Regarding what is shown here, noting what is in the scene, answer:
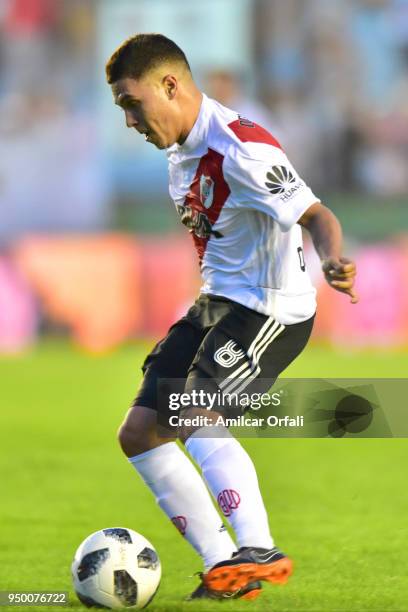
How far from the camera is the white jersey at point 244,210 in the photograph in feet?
14.5

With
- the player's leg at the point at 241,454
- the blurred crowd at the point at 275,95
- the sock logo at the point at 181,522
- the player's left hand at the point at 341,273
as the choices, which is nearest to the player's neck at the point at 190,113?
the player's leg at the point at 241,454

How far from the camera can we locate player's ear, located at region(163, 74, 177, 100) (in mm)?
4547

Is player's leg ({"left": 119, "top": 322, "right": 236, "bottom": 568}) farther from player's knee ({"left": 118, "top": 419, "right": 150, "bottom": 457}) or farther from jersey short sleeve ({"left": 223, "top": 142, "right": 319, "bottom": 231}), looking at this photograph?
jersey short sleeve ({"left": 223, "top": 142, "right": 319, "bottom": 231})

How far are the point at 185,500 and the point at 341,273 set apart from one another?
107 centimetres

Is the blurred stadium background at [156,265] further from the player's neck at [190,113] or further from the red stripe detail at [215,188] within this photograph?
the player's neck at [190,113]

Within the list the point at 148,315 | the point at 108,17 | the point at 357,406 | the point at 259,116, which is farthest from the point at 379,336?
the point at 357,406

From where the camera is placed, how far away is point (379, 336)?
16078 mm

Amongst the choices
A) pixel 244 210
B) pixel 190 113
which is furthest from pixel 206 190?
pixel 190 113

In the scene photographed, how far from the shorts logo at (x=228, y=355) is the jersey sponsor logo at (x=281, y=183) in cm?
53

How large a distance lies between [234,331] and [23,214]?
48.7 feet

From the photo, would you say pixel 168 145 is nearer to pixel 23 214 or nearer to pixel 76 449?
pixel 76 449

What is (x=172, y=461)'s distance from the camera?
4.73 m

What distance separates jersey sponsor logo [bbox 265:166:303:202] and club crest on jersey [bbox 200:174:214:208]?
24 cm

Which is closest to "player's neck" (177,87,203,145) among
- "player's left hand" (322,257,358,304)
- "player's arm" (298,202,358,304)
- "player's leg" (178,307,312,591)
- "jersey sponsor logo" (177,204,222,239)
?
"jersey sponsor logo" (177,204,222,239)
